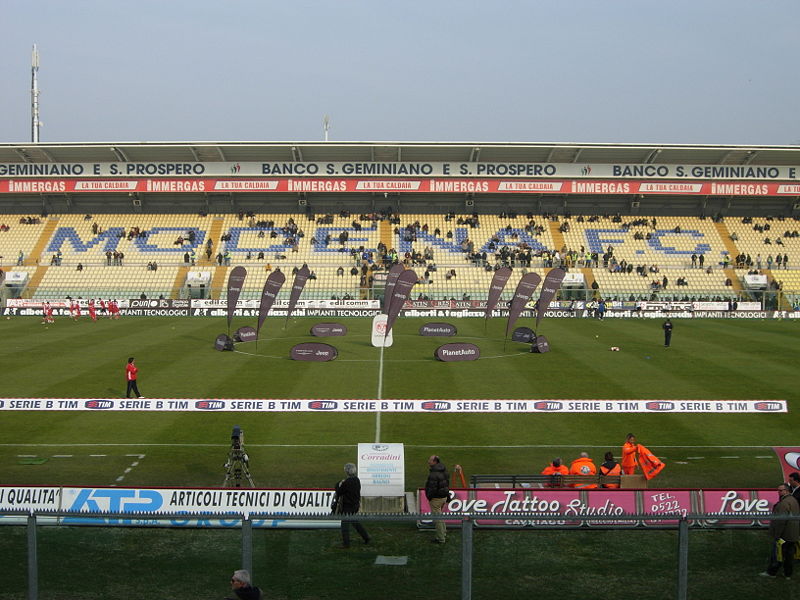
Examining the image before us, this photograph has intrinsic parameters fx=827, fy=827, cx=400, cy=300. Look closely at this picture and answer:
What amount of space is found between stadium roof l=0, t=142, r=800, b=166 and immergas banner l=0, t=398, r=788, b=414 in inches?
1959

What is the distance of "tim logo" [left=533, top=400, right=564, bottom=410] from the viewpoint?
23.6 metres

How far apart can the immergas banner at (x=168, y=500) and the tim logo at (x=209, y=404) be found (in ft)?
27.8

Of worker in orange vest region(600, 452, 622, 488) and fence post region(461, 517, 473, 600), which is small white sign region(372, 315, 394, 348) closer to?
worker in orange vest region(600, 452, 622, 488)

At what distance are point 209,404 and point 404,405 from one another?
5.69 meters

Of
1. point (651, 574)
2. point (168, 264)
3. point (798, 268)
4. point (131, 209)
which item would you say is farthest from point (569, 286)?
point (651, 574)

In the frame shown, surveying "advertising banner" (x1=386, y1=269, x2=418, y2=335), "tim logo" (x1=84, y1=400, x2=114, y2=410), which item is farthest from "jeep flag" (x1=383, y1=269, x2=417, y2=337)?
"tim logo" (x1=84, y1=400, x2=114, y2=410)

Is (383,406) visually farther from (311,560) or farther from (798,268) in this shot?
(798,268)

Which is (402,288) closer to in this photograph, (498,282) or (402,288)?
(402,288)

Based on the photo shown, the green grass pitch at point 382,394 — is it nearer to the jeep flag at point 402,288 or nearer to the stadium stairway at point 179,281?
the jeep flag at point 402,288

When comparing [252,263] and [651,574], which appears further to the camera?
[252,263]

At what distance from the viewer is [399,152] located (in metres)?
73.0

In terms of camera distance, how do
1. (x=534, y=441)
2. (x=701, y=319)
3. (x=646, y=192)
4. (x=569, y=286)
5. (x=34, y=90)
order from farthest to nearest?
(x=34, y=90) → (x=646, y=192) → (x=569, y=286) → (x=701, y=319) → (x=534, y=441)

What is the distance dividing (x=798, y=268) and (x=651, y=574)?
6670 cm

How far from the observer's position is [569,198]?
78.0 meters
